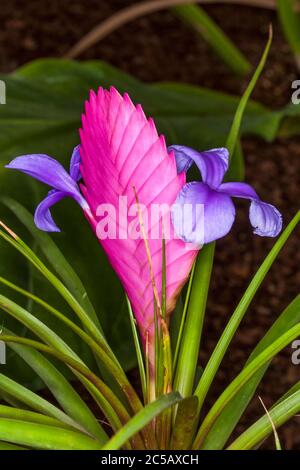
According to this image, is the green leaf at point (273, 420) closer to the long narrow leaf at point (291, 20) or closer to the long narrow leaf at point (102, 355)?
the long narrow leaf at point (102, 355)

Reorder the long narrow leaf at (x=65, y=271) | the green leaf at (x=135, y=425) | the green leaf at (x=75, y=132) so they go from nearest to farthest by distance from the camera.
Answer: the green leaf at (x=135, y=425)
the long narrow leaf at (x=65, y=271)
the green leaf at (x=75, y=132)

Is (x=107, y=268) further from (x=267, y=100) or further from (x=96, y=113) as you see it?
(x=267, y=100)

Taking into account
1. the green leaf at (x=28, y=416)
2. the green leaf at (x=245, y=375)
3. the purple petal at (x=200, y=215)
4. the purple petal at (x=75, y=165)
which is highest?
the purple petal at (x=75, y=165)

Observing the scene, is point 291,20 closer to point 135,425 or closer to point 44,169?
point 44,169

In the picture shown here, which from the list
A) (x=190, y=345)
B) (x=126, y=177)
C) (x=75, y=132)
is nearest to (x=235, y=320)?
Result: (x=190, y=345)

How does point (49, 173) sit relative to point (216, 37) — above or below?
below

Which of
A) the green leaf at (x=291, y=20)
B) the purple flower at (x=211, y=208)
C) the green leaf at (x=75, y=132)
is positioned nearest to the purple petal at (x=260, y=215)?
the purple flower at (x=211, y=208)
